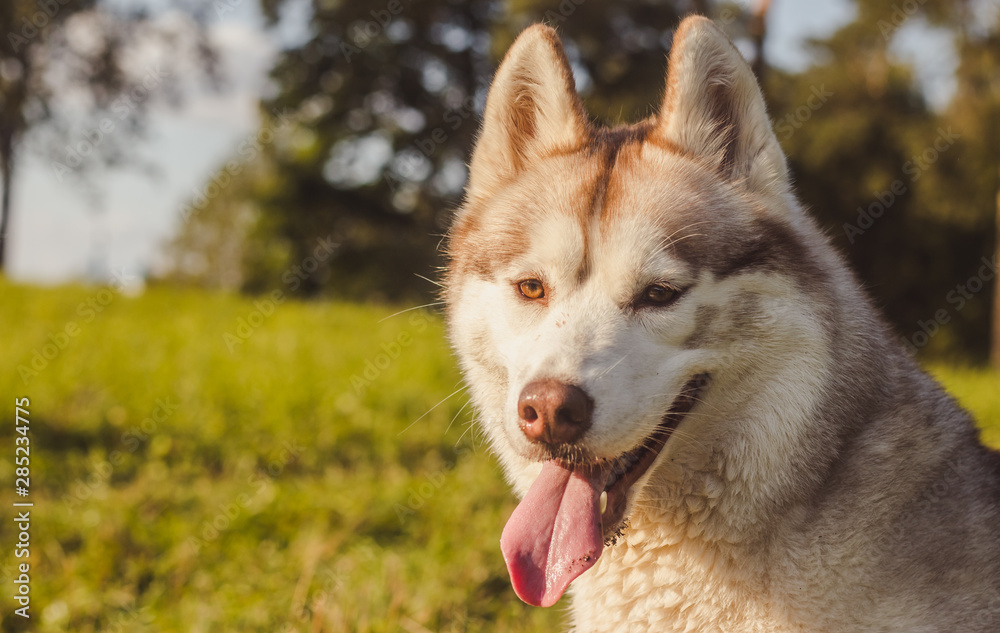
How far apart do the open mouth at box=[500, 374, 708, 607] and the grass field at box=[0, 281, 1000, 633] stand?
21.8 inches

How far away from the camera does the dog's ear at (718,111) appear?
7.84 feet

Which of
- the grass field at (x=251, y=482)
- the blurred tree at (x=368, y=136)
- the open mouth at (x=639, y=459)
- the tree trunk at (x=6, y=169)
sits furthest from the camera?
the blurred tree at (x=368, y=136)

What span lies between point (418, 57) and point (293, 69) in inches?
157

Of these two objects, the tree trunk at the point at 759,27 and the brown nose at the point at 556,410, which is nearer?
the brown nose at the point at 556,410

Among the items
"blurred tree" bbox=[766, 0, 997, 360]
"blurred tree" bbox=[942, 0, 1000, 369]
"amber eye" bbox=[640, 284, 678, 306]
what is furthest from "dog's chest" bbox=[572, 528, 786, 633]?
"blurred tree" bbox=[766, 0, 997, 360]

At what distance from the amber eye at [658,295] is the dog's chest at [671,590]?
0.71 m

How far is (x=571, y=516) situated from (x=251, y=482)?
397cm

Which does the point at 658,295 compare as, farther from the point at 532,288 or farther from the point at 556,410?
the point at 556,410

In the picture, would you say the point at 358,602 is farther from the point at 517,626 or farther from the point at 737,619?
the point at 737,619

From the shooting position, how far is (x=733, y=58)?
7.91ft

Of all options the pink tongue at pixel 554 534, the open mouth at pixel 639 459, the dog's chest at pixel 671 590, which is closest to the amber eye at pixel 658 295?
the open mouth at pixel 639 459

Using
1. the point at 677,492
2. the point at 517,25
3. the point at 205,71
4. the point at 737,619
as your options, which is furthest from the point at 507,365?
the point at 205,71

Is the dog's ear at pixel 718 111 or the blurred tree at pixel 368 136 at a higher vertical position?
the dog's ear at pixel 718 111

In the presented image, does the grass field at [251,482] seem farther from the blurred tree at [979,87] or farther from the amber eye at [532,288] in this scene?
the blurred tree at [979,87]
